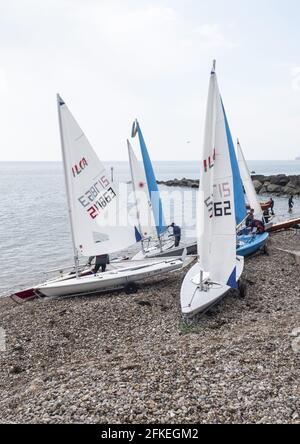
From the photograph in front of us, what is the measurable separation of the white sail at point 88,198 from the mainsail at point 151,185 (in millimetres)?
3618

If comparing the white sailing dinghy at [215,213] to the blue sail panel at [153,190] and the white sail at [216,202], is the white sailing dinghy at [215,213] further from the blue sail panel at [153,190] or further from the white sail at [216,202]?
the blue sail panel at [153,190]

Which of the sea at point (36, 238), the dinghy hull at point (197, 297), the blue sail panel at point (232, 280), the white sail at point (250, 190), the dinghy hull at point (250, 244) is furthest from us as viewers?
the white sail at point (250, 190)

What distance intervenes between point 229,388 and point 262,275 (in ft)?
31.1

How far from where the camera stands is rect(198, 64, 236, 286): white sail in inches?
443

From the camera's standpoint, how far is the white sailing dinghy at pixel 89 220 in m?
13.0

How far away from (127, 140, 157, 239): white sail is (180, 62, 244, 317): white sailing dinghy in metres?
6.97

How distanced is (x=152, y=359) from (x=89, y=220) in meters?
6.76

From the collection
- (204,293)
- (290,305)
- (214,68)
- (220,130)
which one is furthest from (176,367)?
(214,68)

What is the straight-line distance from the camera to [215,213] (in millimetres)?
11727

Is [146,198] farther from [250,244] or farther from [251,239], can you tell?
[251,239]

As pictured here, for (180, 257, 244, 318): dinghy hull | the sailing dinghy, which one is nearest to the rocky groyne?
the sailing dinghy

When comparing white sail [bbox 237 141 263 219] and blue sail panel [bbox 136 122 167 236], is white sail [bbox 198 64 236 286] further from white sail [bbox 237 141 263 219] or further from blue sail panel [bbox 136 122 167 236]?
white sail [bbox 237 141 263 219]

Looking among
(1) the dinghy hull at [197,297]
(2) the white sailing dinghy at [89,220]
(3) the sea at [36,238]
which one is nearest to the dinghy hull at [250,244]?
(2) the white sailing dinghy at [89,220]
